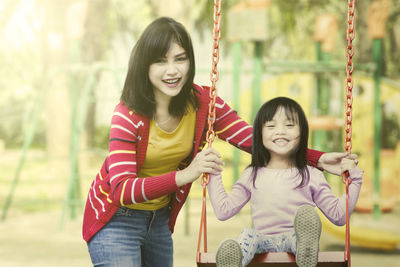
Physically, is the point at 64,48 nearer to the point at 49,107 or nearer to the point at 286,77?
the point at 49,107

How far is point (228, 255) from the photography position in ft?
6.67

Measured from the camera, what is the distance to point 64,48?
10.6m

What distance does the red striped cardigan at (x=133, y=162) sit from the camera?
6.79ft

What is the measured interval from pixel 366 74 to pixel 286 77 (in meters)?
1.05

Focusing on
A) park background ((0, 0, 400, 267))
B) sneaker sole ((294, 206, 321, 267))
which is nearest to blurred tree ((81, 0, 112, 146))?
park background ((0, 0, 400, 267))

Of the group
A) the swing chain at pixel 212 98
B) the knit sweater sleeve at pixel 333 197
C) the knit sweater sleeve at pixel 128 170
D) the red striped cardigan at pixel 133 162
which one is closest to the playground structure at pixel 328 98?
the knit sweater sleeve at pixel 333 197

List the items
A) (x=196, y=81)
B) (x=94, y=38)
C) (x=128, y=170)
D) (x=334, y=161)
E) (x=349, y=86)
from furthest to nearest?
(x=94, y=38) < (x=196, y=81) < (x=334, y=161) < (x=349, y=86) < (x=128, y=170)

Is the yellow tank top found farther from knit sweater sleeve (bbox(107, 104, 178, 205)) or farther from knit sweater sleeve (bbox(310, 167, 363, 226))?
knit sweater sleeve (bbox(310, 167, 363, 226))

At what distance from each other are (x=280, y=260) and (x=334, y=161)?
1.61 feet

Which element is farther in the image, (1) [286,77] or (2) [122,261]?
(1) [286,77]

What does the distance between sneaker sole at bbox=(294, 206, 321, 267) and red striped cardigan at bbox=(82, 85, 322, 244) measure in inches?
16.1

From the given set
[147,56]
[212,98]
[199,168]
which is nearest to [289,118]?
[212,98]

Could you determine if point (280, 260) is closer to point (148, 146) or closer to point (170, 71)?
point (148, 146)

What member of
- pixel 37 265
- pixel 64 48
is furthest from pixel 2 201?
pixel 37 265
